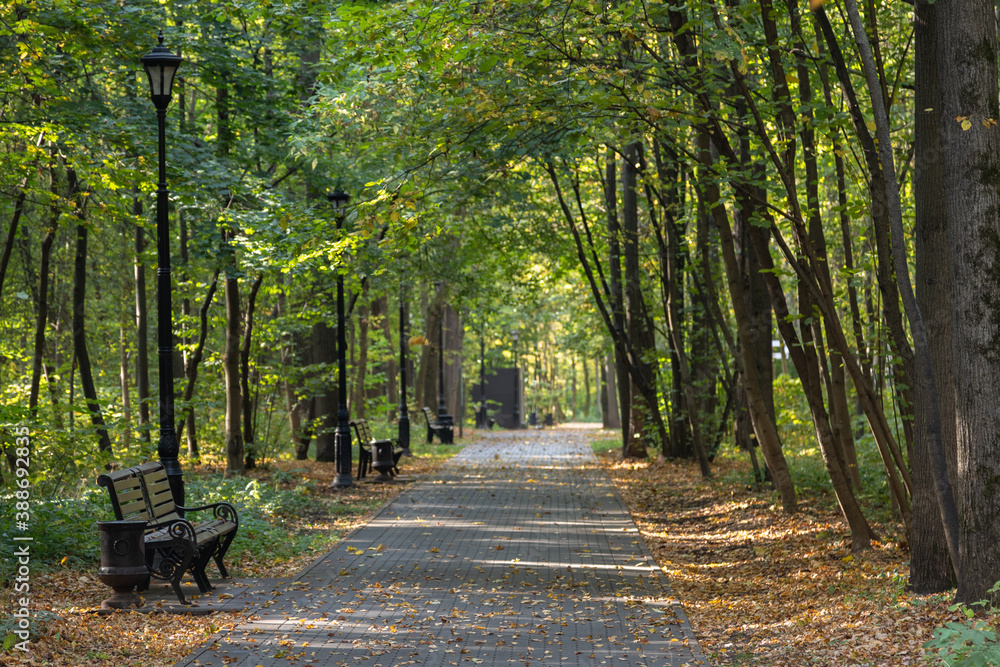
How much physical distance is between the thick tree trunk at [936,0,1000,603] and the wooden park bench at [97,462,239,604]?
20.2ft

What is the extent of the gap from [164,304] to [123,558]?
3158 millimetres

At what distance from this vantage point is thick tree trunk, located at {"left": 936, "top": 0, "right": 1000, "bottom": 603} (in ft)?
19.5

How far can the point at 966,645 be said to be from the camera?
16.6 ft

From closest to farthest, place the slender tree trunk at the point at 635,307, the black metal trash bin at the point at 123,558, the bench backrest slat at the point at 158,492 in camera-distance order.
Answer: the black metal trash bin at the point at 123,558 → the bench backrest slat at the point at 158,492 → the slender tree trunk at the point at 635,307

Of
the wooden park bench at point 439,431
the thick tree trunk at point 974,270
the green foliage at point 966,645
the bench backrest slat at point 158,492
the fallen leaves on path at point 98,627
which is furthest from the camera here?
the wooden park bench at point 439,431

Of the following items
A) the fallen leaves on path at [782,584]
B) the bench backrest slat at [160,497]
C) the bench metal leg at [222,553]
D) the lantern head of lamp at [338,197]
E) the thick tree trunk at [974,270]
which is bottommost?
the fallen leaves on path at [782,584]

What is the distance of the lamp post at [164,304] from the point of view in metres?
9.67

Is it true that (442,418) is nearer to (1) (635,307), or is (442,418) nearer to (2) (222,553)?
(1) (635,307)

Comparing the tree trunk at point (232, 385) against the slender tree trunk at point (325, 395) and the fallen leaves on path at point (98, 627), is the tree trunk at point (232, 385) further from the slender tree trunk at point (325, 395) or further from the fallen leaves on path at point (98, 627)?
the fallen leaves on path at point (98, 627)

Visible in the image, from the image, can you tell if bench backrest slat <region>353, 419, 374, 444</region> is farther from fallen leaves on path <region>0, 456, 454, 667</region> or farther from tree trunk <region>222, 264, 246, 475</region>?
fallen leaves on path <region>0, 456, 454, 667</region>

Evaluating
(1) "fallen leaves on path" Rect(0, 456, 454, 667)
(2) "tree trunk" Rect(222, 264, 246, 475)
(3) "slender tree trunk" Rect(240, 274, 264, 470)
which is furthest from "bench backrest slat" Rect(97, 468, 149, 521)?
(3) "slender tree trunk" Rect(240, 274, 264, 470)

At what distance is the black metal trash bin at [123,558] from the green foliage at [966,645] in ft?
20.0

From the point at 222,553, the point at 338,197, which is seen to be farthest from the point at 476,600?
the point at 338,197

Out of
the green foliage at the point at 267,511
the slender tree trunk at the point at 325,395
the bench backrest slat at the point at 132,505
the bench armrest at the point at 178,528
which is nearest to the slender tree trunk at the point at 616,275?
the slender tree trunk at the point at 325,395
